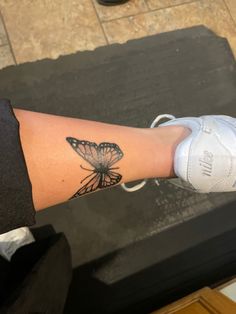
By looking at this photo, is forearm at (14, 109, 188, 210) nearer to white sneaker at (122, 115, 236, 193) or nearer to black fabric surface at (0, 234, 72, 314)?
white sneaker at (122, 115, 236, 193)

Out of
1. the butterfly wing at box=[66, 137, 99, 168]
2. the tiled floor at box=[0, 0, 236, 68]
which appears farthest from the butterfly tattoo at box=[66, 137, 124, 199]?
the tiled floor at box=[0, 0, 236, 68]

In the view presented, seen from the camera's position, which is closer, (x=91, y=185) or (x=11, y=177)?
(x=11, y=177)

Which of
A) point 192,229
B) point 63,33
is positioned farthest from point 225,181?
point 63,33

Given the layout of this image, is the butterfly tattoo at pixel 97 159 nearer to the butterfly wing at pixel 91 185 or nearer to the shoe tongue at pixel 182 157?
the butterfly wing at pixel 91 185

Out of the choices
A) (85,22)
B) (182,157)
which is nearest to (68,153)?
(182,157)

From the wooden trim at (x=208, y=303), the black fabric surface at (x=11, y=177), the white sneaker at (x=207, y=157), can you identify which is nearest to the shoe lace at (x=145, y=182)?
the white sneaker at (x=207, y=157)

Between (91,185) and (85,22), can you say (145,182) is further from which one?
(85,22)
